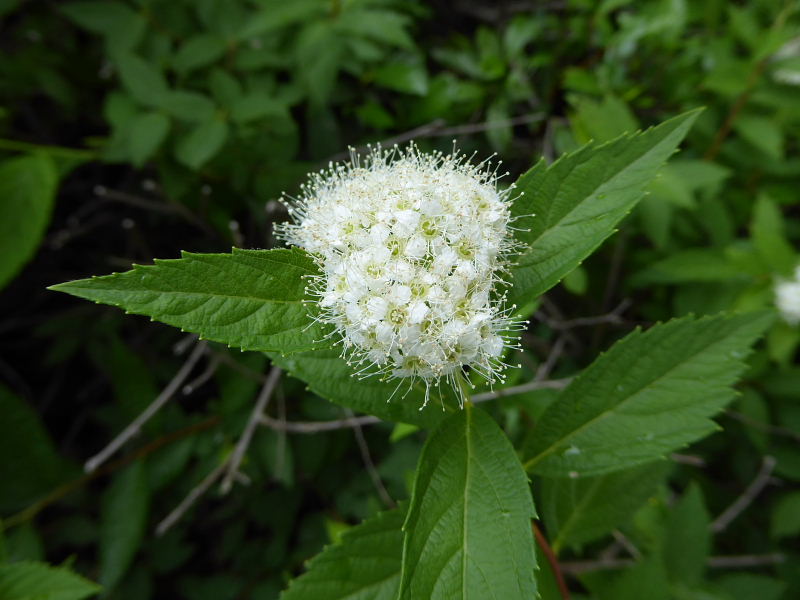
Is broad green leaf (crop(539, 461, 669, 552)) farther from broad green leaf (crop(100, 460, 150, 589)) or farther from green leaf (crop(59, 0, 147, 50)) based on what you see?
green leaf (crop(59, 0, 147, 50))

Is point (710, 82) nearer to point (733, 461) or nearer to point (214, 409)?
point (733, 461)

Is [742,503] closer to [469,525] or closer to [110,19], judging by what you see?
[469,525]

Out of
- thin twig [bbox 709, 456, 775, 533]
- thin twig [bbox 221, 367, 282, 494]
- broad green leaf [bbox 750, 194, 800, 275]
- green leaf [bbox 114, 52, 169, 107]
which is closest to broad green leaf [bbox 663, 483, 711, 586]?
thin twig [bbox 709, 456, 775, 533]

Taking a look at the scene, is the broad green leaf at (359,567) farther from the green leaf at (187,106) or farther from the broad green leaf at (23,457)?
the green leaf at (187,106)

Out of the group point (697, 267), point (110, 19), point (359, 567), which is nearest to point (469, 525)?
point (359, 567)

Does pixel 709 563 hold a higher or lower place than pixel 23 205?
lower

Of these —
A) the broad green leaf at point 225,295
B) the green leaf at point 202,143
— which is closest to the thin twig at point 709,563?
the broad green leaf at point 225,295

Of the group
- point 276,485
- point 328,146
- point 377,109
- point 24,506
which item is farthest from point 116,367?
point 377,109
